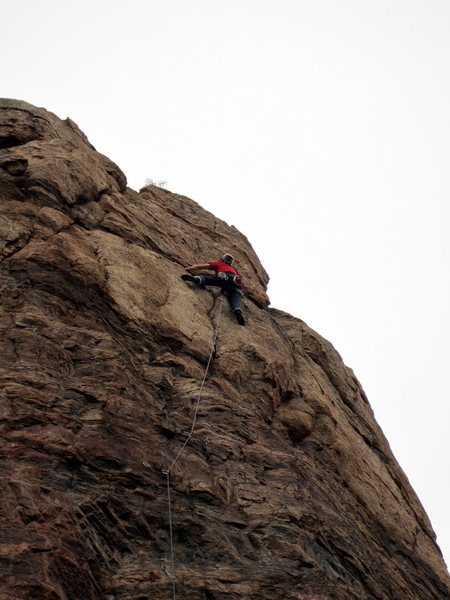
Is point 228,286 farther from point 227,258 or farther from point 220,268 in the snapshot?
point 227,258

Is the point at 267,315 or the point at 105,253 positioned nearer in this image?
the point at 105,253

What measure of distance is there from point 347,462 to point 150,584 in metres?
5.84

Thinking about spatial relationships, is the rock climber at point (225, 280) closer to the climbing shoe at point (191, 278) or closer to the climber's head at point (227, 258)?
the climbing shoe at point (191, 278)

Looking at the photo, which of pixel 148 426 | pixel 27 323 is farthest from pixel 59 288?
pixel 148 426

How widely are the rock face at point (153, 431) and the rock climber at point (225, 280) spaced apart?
249 mm

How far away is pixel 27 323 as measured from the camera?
9469mm

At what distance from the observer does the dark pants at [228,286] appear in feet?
45.3

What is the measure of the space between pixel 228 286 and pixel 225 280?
0.17 meters

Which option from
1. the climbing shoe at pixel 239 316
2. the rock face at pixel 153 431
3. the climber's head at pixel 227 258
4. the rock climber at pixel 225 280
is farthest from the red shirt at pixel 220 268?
the climbing shoe at pixel 239 316

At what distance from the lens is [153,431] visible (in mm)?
9305

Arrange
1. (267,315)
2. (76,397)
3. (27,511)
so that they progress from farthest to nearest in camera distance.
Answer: (267,315) → (76,397) → (27,511)

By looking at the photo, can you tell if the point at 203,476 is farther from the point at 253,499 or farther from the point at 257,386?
the point at 257,386

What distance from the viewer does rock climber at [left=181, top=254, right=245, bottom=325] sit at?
13672 millimetres

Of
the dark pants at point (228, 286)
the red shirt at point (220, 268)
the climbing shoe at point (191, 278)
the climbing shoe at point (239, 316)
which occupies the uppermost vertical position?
the red shirt at point (220, 268)
